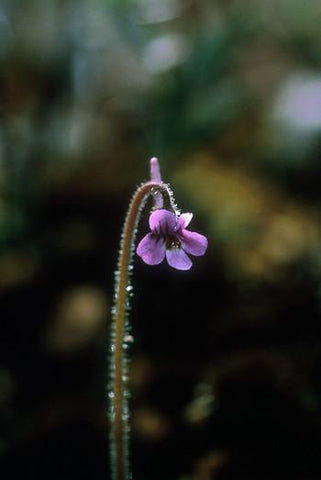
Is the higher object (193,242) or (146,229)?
(146,229)

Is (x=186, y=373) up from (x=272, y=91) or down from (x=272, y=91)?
down

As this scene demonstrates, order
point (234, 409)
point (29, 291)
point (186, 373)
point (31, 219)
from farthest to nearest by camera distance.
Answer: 1. point (31, 219)
2. point (29, 291)
3. point (186, 373)
4. point (234, 409)

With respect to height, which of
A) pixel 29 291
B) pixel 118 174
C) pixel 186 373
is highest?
pixel 118 174

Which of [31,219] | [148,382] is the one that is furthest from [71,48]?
[148,382]

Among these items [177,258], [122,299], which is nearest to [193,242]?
[177,258]

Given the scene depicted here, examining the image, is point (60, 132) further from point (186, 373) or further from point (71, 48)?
point (186, 373)

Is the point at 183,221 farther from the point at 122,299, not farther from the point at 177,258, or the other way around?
the point at 122,299

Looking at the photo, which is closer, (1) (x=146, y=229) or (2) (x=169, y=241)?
(2) (x=169, y=241)

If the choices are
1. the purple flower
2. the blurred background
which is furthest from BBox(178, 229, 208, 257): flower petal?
the blurred background
